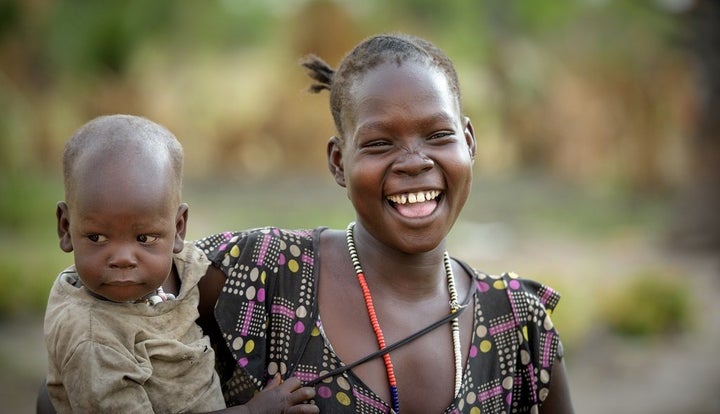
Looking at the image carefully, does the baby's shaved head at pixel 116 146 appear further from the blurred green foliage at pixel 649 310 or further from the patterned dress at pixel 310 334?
the blurred green foliage at pixel 649 310

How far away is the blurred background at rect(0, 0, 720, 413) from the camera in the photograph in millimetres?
7637

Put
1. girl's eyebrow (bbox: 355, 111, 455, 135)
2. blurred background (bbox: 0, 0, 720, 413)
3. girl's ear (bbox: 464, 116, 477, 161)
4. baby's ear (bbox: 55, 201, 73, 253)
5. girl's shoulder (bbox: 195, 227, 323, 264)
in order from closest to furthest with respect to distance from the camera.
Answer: baby's ear (bbox: 55, 201, 73, 253)
girl's eyebrow (bbox: 355, 111, 455, 135)
girl's shoulder (bbox: 195, 227, 323, 264)
girl's ear (bbox: 464, 116, 477, 161)
blurred background (bbox: 0, 0, 720, 413)

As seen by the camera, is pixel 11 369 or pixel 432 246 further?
pixel 11 369

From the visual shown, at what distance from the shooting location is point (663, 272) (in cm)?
821

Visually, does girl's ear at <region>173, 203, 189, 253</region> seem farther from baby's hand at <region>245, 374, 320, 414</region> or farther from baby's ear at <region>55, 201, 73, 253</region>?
baby's hand at <region>245, 374, 320, 414</region>

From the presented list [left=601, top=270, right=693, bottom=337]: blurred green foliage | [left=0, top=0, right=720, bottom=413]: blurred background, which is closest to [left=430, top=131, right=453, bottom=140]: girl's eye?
[left=0, top=0, right=720, bottom=413]: blurred background

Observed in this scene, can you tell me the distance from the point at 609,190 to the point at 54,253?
563cm

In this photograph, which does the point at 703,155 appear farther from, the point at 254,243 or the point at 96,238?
the point at 96,238

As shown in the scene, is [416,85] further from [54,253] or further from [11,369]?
[54,253]

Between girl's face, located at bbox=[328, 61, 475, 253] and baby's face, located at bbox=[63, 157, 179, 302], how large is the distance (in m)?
0.58

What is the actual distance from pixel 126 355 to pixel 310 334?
54 centimetres

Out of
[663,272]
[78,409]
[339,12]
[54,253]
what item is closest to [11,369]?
[54,253]

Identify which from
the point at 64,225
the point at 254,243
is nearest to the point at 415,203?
the point at 254,243

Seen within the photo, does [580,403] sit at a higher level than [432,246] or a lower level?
lower
